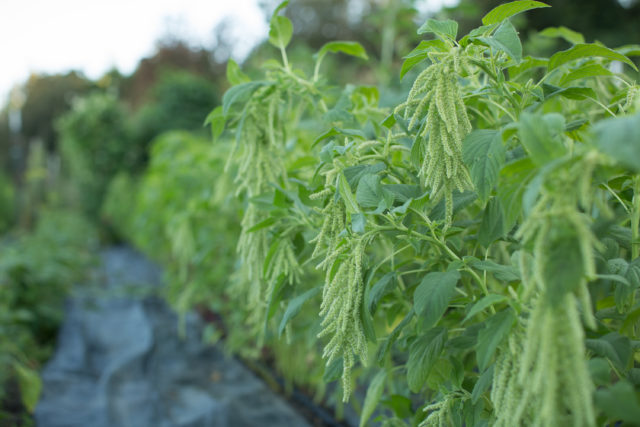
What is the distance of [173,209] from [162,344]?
2.89 feet

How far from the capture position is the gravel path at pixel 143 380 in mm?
2123

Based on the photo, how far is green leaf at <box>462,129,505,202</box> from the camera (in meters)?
0.64

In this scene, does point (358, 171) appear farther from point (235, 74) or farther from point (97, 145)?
point (97, 145)

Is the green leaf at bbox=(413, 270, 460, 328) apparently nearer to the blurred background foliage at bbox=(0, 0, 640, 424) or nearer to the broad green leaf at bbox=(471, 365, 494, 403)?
the broad green leaf at bbox=(471, 365, 494, 403)

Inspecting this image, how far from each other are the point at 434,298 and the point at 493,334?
0.31 feet

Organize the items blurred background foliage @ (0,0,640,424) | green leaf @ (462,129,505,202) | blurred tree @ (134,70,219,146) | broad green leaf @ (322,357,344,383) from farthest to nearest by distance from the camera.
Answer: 1. blurred tree @ (134,70,219,146)
2. blurred background foliage @ (0,0,640,424)
3. broad green leaf @ (322,357,344,383)
4. green leaf @ (462,129,505,202)

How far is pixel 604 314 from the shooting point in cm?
79

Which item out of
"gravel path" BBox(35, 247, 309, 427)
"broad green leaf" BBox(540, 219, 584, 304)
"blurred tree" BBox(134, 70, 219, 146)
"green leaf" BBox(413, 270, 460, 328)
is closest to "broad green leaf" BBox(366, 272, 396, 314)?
"green leaf" BBox(413, 270, 460, 328)

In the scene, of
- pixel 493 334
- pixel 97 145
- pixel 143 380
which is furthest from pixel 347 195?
pixel 97 145

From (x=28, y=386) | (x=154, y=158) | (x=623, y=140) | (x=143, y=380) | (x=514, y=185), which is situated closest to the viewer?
(x=623, y=140)

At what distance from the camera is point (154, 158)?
4.21 meters

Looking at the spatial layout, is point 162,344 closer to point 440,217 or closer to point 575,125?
point 440,217

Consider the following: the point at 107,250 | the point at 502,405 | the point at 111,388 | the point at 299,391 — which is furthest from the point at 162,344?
the point at 107,250

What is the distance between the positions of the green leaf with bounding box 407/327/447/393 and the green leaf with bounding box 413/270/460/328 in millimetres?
127
